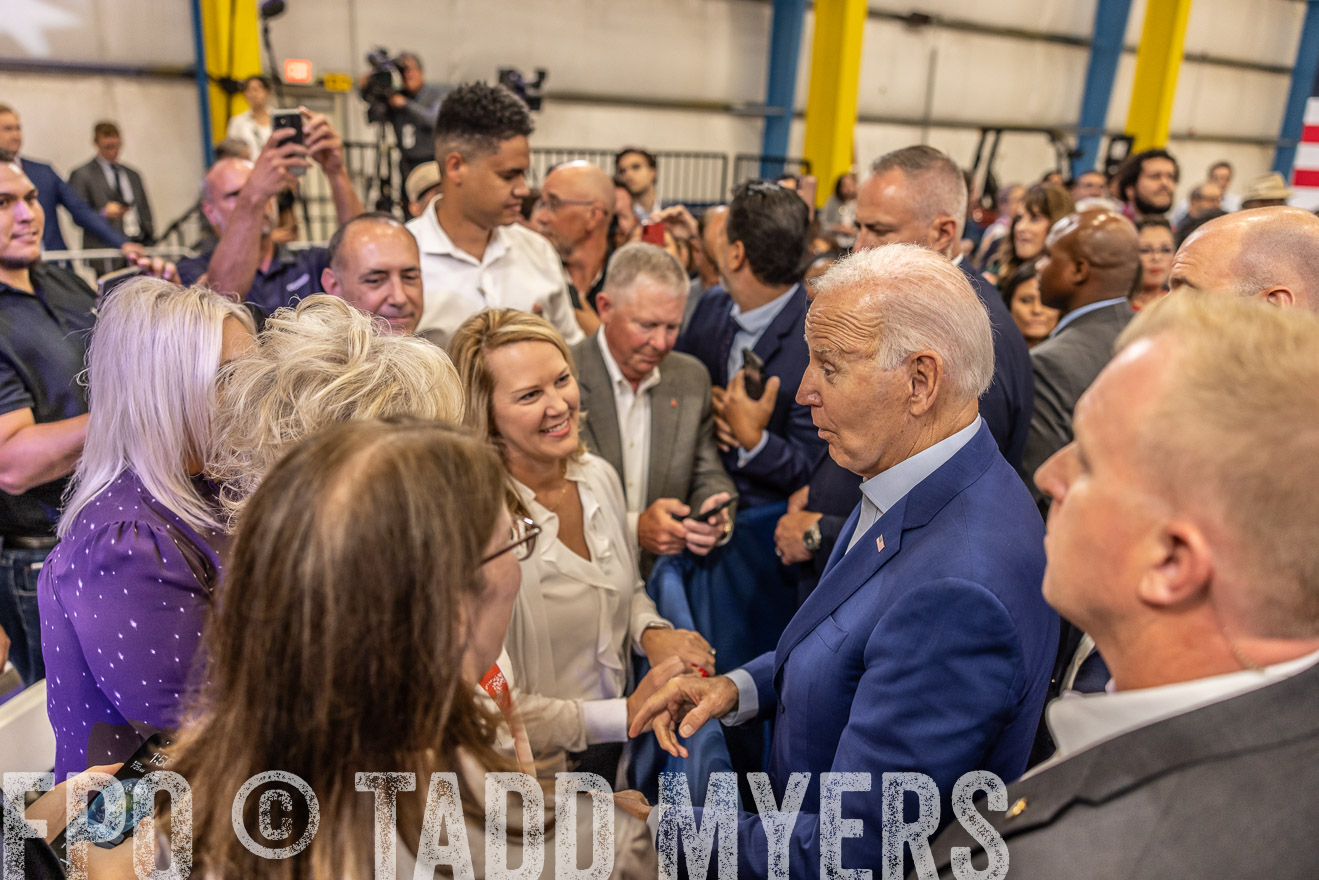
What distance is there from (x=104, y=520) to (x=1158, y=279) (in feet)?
15.3

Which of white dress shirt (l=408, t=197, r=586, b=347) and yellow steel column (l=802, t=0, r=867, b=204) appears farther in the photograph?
yellow steel column (l=802, t=0, r=867, b=204)

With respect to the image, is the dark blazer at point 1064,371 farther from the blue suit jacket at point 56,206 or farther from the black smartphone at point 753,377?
the blue suit jacket at point 56,206

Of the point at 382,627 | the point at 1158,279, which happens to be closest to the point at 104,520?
the point at 382,627

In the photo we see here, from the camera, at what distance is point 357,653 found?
0.77 m

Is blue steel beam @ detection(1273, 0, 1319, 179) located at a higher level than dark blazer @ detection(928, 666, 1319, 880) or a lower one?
higher

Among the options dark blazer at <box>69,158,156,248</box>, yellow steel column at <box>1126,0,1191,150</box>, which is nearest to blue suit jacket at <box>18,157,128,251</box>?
dark blazer at <box>69,158,156,248</box>

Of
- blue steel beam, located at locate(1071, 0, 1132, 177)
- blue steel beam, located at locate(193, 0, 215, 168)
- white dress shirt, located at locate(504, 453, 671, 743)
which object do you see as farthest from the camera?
blue steel beam, located at locate(1071, 0, 1132, 177)

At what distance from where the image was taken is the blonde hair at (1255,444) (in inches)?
26.2

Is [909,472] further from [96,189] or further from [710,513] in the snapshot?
[96,189]

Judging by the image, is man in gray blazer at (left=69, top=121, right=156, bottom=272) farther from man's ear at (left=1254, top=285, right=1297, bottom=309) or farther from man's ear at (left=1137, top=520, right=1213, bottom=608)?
man's ear at (left=1137, top=520, right=1213, bottom=608)

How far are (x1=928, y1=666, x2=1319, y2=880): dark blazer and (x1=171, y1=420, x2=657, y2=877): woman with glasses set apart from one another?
0.52 metres

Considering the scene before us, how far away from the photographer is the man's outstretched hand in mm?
1563

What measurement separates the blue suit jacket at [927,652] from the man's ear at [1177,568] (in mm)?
379

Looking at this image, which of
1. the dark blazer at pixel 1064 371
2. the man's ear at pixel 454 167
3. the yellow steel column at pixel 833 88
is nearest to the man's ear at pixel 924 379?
the dark blazer at pixel 1064 371
